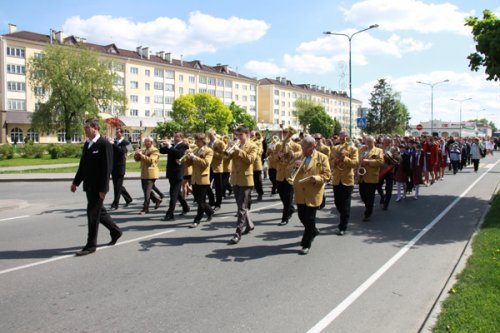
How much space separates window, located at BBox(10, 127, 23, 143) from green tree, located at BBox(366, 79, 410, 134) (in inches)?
2620

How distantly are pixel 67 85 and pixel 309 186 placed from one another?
5415 centimetres

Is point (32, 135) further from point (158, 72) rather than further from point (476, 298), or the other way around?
point (476, 298)

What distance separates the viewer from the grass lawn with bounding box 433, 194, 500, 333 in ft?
13.7

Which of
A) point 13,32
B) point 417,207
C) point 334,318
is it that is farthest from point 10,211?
point 13,32

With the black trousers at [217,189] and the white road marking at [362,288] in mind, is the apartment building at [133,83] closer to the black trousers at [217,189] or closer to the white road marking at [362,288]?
the black trousers at [217,189]

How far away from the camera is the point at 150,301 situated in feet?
16.3

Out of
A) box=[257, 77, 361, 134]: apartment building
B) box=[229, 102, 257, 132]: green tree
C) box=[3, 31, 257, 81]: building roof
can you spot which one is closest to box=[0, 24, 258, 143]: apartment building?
Result: box=[3, 31, 257, 81]: building roof

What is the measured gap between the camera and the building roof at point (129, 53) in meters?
72.4

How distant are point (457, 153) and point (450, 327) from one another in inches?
817

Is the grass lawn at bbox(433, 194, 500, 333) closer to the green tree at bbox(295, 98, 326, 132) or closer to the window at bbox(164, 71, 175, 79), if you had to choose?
the window at bbox(164, 71, 175, 79)

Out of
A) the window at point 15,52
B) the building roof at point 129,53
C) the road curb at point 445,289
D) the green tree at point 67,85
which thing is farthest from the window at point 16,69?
the road curb at point 445,289

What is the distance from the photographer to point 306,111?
116m

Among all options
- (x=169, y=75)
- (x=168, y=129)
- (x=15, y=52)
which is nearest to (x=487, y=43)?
(x=168, y=129)

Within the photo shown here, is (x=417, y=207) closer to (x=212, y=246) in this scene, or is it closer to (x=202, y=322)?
(x=212, y=246)
